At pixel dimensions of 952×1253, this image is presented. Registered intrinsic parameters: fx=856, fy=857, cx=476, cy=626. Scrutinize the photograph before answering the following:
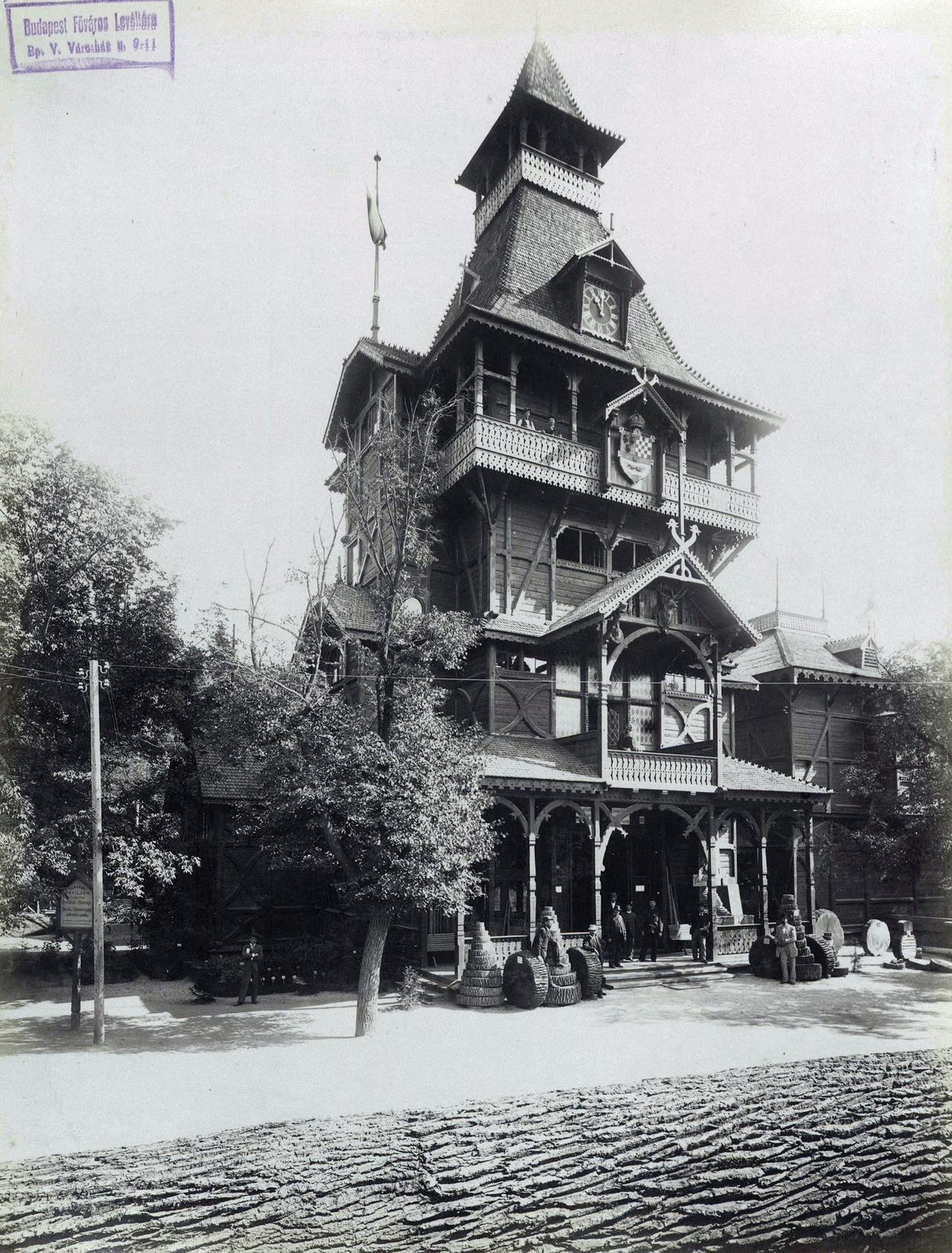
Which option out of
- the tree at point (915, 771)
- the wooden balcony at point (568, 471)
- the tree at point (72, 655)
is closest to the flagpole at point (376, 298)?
the wooden balcony at point (568, 471)

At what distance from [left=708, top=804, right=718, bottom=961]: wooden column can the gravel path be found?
12.1 m

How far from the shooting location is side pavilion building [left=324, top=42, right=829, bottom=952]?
21562mm

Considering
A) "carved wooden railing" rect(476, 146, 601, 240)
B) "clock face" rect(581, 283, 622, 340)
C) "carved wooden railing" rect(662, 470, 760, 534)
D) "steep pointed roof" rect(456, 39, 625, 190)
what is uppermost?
"steep pointed roof" rect(456, 39, 625, 190)

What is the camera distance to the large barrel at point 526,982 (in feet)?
54.2

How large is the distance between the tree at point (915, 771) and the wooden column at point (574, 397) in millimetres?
10505

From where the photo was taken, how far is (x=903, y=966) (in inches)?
861

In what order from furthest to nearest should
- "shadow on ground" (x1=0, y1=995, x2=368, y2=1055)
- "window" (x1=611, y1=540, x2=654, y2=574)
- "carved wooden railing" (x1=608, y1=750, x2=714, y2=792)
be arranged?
1. "window" (x1=611, y1=540, x2=654, y2=574)
2. "carved wooden railing" (x1=608, y1=750, x2=714, y2=792)
3. "shadow on ground" (x1=0, y1=995, x2=368, y2=1055)

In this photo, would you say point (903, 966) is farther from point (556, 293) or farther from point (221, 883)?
point (556, 293)

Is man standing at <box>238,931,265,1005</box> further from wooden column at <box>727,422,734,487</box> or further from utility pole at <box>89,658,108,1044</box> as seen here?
wooden column at <box>727,422,734,487</box>

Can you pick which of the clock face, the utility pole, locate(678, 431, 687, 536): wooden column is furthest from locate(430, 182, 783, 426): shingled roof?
the utility pole

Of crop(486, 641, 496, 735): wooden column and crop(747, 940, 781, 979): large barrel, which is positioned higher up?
crop(486, 641, 496, 735): wooden column

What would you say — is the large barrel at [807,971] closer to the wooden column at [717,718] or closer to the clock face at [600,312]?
the wooden column at [717,718]

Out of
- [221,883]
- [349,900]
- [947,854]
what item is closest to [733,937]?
[947,854]

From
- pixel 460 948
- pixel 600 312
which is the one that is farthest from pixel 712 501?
pixel 460 948
